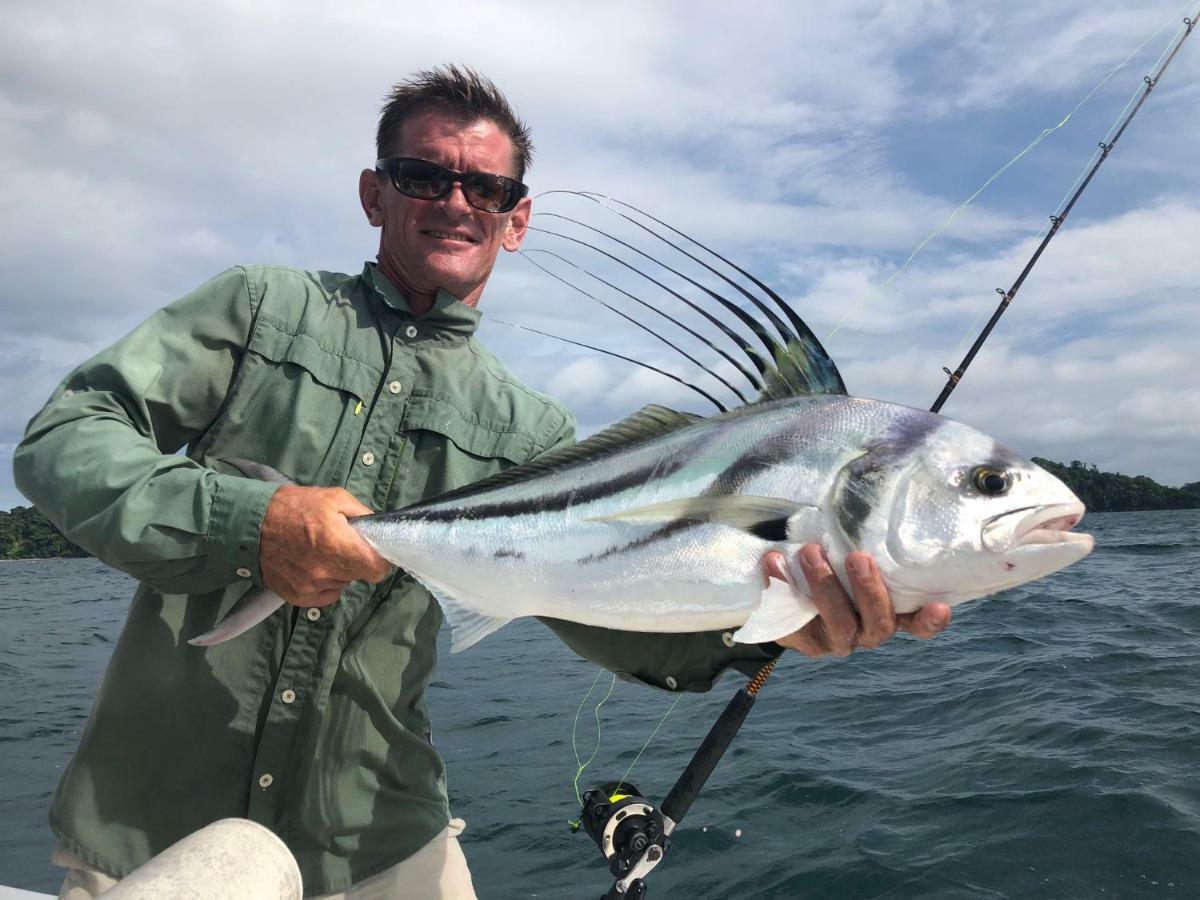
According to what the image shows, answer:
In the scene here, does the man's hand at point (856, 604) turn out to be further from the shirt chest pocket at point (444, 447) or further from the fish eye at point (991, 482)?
the shirt chest pocket at point (444, 447)

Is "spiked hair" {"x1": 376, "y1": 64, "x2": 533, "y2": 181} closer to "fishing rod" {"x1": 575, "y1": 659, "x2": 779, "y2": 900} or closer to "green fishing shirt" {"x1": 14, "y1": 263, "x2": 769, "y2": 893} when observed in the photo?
"green fishing shirt" {"x1": 14, "y1": 263, "x2": 769, "y2": 893}

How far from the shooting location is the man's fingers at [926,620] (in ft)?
7.61

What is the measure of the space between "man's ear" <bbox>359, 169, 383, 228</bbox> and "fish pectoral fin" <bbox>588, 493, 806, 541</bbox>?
1.68m

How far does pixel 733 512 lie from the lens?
237 cm

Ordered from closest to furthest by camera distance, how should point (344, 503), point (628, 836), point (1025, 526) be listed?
point (1025, 526)
point (344, 503)
point (628, 836)

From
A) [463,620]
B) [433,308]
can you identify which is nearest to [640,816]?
[463,620]

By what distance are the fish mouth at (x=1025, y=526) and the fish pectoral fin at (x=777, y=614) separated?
498mm

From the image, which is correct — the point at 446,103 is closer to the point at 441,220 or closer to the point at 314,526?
the point at 441,220

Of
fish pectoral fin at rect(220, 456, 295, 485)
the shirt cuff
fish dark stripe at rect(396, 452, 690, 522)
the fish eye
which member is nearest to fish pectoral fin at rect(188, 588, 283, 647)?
the shirt cuff

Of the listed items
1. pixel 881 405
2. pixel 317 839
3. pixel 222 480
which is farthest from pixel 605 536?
pixel 317 839

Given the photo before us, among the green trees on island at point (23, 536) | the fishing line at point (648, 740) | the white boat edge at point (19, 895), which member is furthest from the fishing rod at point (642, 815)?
the green trees on island at point (23, 536)

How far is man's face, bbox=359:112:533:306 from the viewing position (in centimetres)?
311

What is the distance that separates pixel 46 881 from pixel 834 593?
6213mm

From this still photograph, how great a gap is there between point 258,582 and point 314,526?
28 cm
